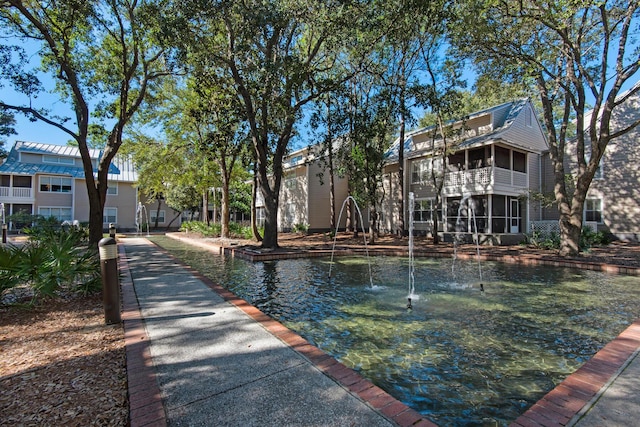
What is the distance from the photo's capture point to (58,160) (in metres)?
29.8

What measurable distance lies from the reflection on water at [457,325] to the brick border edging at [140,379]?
1826 millimetres

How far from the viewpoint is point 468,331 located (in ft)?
14.5

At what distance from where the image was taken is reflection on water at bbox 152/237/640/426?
296cm

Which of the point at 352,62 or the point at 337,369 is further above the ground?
the point at 352,62

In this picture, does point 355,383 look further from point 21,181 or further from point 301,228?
point 21,181

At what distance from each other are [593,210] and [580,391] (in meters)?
19.9

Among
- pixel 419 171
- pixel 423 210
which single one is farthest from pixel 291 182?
pixel 423 210

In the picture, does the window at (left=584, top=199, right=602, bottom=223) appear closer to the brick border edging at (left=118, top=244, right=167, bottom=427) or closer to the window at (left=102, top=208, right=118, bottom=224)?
the brick border edging at (left=118, top=244, right=167, bottom=427)

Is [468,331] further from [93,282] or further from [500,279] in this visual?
[93,282]

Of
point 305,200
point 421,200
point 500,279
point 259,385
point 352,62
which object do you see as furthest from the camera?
point 305,200

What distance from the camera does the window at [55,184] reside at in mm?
27953

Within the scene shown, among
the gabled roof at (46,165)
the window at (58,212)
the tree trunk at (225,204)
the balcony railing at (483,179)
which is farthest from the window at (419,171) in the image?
the window at (58,212)

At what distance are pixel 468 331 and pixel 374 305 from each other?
1649 millimetres

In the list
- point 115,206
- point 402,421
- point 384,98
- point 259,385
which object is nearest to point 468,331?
point 402,421
